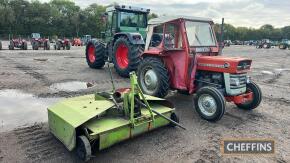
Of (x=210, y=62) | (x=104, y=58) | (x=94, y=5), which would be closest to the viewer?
(x=210, y=62)

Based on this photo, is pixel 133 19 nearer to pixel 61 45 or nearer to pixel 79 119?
pixel 79 119

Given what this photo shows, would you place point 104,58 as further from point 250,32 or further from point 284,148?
point 250,32

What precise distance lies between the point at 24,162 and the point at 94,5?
3204 inches

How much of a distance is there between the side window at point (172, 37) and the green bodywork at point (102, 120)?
189 cm

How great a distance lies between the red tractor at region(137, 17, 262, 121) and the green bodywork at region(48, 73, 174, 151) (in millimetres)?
1023

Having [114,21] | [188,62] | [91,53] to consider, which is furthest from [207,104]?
[91,53]

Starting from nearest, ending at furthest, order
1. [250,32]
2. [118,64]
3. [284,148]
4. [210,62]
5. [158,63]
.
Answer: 1. [284,148]
2. [210,62]
3. [158,63]
4. [118,64]
5. [250,32]

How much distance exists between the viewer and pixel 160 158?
142 inches

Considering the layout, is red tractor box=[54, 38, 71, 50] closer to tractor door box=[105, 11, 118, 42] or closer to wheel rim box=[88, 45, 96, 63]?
wheel rim box=[88, 45, 96, 63]

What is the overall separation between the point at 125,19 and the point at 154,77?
185 inches

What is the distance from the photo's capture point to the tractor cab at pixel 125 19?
9.80 meters

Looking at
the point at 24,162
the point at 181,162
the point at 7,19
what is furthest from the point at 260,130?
the point at 7,19

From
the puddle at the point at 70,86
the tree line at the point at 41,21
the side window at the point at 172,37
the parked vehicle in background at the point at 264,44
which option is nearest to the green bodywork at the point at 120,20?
the puddle at the point at 70,86

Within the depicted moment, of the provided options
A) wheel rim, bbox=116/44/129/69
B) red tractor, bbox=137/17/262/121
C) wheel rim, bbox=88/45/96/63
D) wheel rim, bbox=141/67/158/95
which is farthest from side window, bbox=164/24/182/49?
wheel rim, bbox=88/45/96/63
